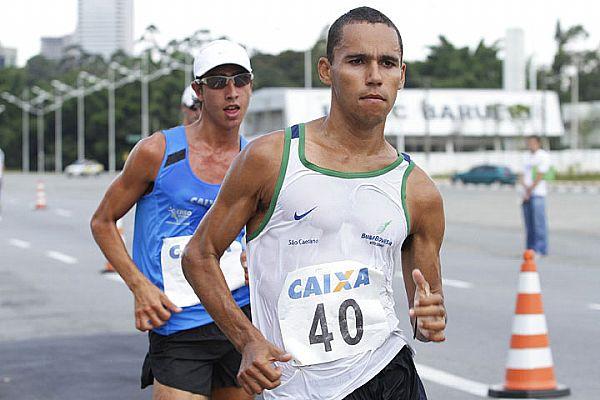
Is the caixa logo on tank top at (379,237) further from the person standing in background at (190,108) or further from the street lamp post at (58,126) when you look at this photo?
the street lamp post at (58,126)

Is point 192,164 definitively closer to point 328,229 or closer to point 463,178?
point 328,229

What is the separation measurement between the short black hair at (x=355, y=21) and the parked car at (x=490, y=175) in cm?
6665

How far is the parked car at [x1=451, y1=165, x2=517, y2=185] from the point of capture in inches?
2756

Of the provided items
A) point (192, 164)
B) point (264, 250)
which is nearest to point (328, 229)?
point (264, 250)

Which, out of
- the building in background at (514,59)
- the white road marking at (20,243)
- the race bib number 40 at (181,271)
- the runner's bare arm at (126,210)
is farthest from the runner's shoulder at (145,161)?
the building in background at (514,59)

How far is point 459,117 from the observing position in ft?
328

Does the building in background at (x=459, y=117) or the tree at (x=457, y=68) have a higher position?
the tree at (x=457, y=68)

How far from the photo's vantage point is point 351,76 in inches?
150

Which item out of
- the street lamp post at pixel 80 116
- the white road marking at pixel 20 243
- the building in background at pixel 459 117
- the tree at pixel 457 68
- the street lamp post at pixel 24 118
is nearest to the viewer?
the white road marking at pixel 20 243

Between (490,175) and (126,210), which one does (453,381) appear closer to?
(126,210)

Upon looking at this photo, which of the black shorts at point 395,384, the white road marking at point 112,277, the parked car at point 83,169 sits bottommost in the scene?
the parked car at point 83,169

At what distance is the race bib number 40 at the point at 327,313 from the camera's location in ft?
12.8

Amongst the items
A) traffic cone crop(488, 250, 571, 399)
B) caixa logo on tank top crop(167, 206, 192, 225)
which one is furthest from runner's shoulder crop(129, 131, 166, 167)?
traffic cone crop(488, 250, 571, 399)

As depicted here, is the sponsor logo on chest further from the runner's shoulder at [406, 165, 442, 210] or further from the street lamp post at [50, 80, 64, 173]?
the street lamp post at [50, 80, 64, 173]
